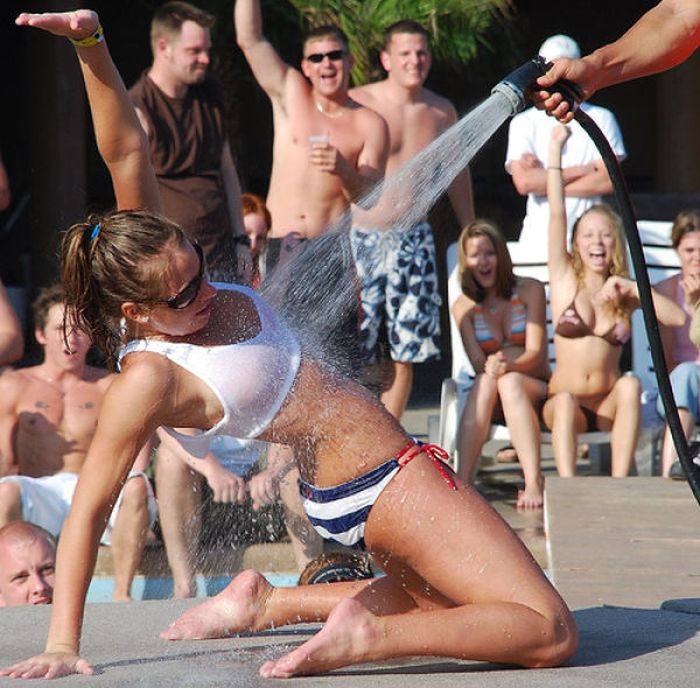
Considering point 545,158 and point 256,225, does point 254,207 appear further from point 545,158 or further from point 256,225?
point 545,158

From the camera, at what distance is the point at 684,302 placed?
6.63 meters

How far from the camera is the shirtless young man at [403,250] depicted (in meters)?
6.46

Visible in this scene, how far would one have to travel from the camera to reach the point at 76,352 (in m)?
5.77

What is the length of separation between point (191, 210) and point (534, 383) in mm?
1686

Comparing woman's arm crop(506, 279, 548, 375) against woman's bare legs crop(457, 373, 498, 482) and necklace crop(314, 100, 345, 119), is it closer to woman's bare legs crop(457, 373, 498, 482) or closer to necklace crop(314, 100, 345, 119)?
woman's bare legs crop(457, 373, 498, 482)

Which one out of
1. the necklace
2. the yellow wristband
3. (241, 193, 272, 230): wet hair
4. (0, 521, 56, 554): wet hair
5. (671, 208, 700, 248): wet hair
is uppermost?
the yellow wristband

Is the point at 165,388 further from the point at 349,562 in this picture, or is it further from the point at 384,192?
the point at 384,192

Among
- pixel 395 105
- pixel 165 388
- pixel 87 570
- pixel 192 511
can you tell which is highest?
pixel 395 105

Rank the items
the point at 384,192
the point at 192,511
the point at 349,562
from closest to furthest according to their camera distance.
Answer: the point at 349,562, the point at 192,511, the point at 384,192

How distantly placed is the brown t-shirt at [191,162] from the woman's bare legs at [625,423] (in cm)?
176

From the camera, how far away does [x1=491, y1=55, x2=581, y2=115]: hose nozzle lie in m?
3.50

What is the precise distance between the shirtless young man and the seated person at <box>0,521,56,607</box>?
1.99 metres

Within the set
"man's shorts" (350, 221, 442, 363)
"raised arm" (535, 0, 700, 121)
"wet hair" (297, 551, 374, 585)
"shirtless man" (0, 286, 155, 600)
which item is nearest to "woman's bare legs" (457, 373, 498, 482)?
"man's shorts" (350, 221, 442, 363)

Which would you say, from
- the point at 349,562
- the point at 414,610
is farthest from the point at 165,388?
the point at 349,562
